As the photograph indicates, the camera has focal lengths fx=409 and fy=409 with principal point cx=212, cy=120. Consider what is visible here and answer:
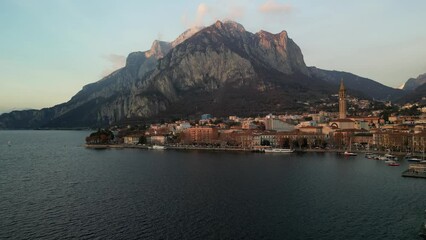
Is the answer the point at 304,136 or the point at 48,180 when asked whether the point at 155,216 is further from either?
the point at 304,136

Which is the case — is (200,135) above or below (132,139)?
above

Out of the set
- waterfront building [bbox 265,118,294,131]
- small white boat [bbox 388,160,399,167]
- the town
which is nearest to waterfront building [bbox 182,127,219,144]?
the town

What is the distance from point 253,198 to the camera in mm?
30078

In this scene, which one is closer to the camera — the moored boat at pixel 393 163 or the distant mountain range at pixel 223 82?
the moored boat at pixel 393 163

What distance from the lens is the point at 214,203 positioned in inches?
1131

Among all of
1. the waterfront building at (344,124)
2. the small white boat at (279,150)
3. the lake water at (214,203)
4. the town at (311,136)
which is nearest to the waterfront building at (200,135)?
the town at (311,136)

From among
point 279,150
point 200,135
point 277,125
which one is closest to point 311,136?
point 279,150

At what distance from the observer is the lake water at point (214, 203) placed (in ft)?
74.1

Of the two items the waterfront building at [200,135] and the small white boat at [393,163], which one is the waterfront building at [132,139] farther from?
the small white boat at [393,163]

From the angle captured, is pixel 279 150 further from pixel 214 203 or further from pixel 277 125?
pixel 214 203

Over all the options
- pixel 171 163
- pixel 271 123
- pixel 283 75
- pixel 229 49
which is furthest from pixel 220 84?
pixel 171 163

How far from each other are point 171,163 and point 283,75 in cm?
12528

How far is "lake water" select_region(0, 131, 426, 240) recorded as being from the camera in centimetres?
2259

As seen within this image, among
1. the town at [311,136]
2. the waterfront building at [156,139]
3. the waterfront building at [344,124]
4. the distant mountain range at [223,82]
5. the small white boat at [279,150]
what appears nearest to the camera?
the town at [311,136]
